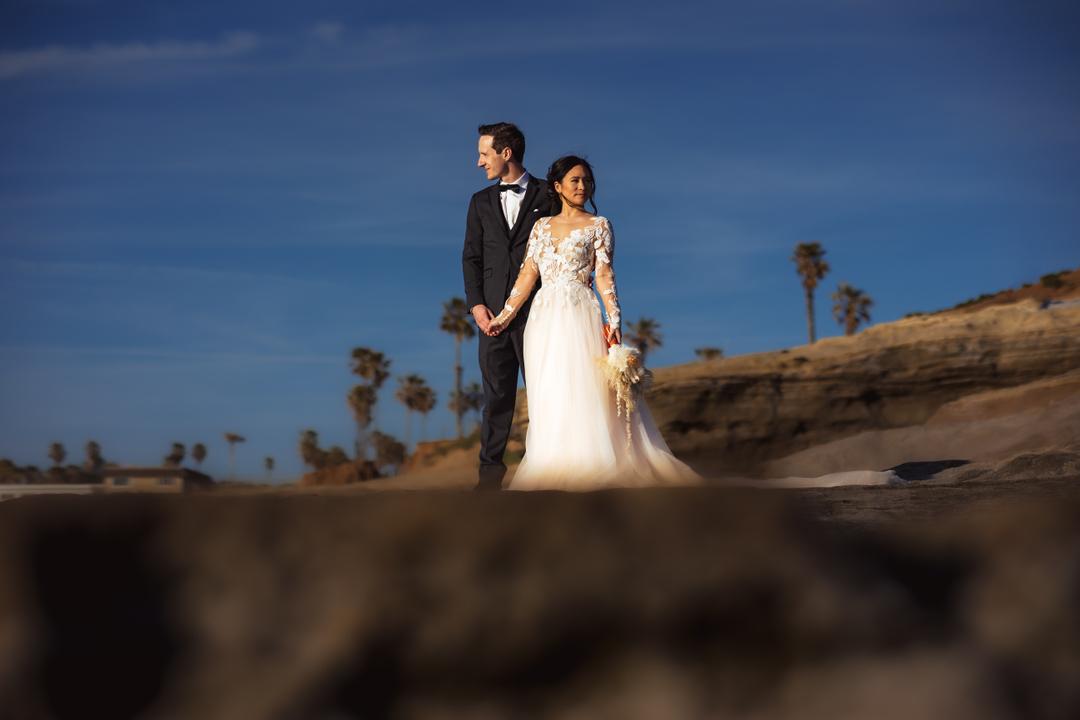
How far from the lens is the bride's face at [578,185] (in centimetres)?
662

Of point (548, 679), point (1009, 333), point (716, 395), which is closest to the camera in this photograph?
point (548, 679)

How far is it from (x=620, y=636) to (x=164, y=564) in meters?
0.95

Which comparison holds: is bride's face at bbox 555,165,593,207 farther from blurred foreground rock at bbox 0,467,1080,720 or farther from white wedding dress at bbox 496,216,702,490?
blurred foreground rock at bbox 0,467,1080,720

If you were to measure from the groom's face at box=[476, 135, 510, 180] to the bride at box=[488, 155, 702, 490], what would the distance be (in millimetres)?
415

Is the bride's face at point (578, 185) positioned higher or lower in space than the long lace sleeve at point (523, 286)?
higher

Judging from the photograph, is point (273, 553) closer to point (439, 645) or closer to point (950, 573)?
point (439, 645)

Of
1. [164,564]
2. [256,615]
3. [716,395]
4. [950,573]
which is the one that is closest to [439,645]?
[256,615]

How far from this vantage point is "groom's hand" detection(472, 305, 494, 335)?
6969 mm

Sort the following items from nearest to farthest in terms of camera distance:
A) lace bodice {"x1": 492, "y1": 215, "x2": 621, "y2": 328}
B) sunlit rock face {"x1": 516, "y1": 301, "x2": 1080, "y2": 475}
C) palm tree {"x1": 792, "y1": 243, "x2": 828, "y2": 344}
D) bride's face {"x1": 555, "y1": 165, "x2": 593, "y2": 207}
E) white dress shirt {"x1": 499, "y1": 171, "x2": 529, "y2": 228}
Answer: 1. lace bodice {"x1": 492, "y1": 215, "x2": 621, "y2": 328}
2. bride's face {"x1": 555, "y1": 165, "x2": 593, "y2": 207}
3. white dress shirt {"x1": 499, "y1": 171, "x2": 529, "y2": 228}
4. sunlit rock face {"x1": 516, "y1": 301, "x2": 1080, "y2": 475}
5. palm tree {"x1": 792, "y1": 243, "x2": 828, "y2": 344}

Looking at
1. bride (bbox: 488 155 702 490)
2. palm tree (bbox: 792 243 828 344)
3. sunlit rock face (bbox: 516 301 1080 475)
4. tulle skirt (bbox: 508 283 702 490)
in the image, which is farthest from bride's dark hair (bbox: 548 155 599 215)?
palm tree (bbox: 792 243 828 344)

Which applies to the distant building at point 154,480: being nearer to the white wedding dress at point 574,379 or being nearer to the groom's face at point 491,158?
the white wedding dress at point 574,379

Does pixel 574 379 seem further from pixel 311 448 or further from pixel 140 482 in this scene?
pixel 311 448

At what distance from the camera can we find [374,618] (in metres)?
1.98

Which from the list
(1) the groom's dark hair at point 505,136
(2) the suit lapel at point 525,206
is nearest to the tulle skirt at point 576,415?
(2) the suit lapel at point 525,206
